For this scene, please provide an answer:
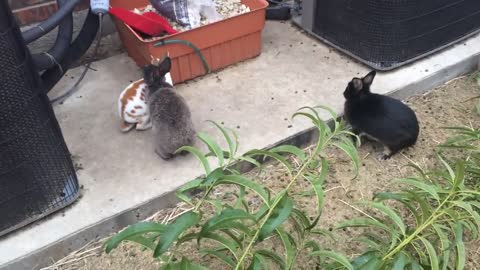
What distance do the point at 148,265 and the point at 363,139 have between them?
1.43 metres

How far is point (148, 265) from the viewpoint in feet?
7.00

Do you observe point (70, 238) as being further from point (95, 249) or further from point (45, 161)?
point (45, 161)

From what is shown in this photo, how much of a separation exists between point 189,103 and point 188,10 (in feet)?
2.03

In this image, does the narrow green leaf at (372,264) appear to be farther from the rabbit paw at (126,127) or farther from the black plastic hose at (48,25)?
the black plastic hose at (48,25)

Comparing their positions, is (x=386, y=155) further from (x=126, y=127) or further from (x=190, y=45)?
(x=126, y=127)

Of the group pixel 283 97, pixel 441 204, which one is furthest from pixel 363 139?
pixel 441 204

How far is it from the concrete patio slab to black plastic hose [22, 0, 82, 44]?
1.71 feet

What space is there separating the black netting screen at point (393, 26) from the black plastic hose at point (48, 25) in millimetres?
1697

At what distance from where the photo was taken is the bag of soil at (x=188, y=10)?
3.05 metres

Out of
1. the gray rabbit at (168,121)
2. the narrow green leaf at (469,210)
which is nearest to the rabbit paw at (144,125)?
the gray rabbit at (168,121)

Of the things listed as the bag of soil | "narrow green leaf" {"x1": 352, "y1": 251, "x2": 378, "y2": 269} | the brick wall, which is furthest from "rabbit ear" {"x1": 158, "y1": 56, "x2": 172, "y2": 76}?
"narrow green leaf" {"x1": 352, "y1": 251, "x2": 378, "y2": 269}

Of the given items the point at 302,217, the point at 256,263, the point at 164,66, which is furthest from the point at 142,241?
the point at 164,66

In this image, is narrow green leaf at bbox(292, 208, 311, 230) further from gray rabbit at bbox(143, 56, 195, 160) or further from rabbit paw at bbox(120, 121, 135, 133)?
rabbit paw at bbox(120, 121, 135, 133)

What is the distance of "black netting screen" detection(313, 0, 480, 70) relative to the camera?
3.01 meters
